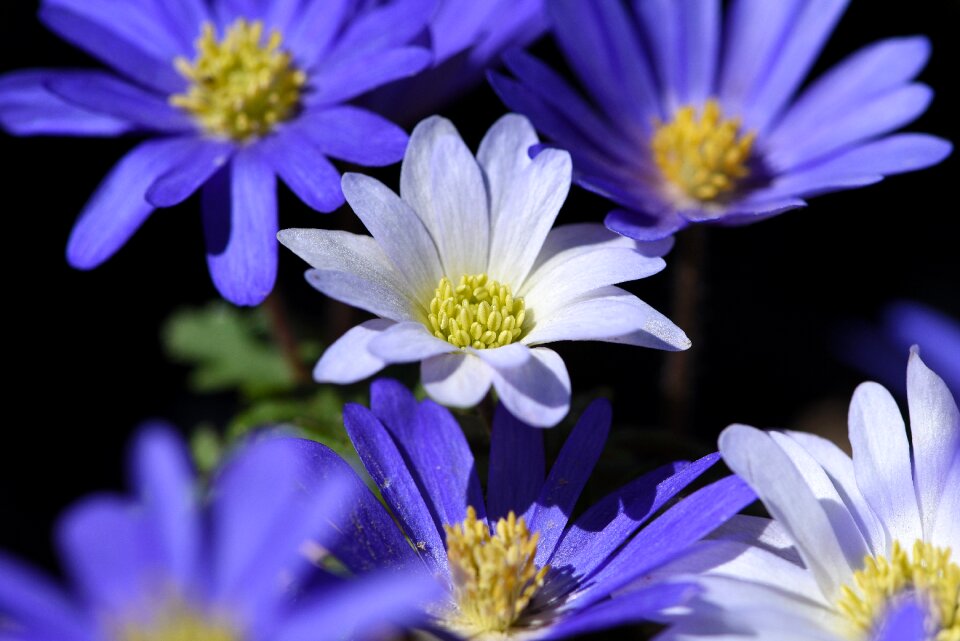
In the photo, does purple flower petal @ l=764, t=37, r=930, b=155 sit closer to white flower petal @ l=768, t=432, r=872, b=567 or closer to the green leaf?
white flower petal @ l=768, t=432, r=872, b=567

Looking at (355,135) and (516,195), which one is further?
(355,135)

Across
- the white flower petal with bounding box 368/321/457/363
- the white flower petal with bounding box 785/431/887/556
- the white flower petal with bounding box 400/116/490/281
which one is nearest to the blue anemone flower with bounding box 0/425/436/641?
the white flower petal with bounding box 368/321/457/363

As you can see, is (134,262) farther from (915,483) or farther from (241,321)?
(915,483)

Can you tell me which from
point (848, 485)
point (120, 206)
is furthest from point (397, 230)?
point (848, 485)

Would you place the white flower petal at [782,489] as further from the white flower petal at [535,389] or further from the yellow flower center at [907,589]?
the white flower petal at [535,389]

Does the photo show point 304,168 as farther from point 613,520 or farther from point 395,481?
point 613,520

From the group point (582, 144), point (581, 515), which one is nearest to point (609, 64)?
point (582, 144)

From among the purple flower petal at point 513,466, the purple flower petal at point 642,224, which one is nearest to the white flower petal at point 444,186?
the purple flower petal at point 642,224
